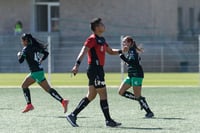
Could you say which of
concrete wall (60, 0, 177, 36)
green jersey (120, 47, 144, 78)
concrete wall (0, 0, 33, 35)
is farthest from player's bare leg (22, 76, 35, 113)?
concrete wall (0, 0, 33, 35)

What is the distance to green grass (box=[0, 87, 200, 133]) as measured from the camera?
12867 mm

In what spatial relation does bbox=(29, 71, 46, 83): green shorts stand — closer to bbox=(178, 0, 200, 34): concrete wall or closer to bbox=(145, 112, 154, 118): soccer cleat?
bbox=(145, 112, 154, 118): soccer cleat

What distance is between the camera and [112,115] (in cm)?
1541

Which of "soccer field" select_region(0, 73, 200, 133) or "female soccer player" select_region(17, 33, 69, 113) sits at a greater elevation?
"female soccer player" select_region(17, 33, 69, 113)

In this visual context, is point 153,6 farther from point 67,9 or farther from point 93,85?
point 93,85

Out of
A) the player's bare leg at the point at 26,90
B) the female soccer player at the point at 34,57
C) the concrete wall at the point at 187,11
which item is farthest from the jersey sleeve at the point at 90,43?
the concrete wall at the point at 187,11

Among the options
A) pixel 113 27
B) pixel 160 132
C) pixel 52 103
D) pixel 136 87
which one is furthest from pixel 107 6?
pixel 160 132

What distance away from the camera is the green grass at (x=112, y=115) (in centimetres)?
1287

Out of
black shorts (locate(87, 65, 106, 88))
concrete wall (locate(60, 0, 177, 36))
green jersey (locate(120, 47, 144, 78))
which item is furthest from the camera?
concrete wall (locate(60, 0, 177, 36))

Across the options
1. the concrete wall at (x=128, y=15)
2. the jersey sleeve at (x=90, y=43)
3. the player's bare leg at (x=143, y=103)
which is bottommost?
the player's bare leg at (x=143, y=103)

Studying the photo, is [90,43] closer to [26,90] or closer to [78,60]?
[78,60]

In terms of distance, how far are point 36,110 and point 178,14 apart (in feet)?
108

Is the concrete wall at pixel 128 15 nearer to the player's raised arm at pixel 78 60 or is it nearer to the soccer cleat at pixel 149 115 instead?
the soccer cleat at pixel 149 115

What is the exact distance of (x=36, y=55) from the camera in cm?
1619
